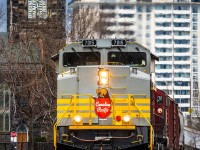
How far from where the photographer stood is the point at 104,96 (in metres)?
19.2

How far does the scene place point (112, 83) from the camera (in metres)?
19.6

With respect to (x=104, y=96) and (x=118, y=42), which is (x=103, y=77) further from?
(x=118, y=42)

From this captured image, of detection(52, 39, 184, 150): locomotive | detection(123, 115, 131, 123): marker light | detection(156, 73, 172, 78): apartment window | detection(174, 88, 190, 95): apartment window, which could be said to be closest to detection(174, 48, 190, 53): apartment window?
detection(156, 73, 172, 78): apartment window

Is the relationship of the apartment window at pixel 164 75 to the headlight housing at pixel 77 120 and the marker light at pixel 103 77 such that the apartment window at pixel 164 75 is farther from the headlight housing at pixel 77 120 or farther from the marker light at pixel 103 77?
the headlight housing at pixel 77 120

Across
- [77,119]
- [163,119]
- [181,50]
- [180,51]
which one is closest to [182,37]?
[181,50]

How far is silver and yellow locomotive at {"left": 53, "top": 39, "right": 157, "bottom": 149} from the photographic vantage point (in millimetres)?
19266

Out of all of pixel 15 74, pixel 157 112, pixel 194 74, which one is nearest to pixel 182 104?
pixel 194 74

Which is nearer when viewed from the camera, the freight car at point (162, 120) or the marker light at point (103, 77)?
the marker light at point (103, 77)

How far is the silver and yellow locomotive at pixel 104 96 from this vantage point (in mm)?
19266

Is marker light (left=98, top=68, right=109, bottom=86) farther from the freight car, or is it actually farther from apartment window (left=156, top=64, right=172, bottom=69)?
apartment window (left=156, top=64, right=172, bottom=69)

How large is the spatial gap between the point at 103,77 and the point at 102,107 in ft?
2.93

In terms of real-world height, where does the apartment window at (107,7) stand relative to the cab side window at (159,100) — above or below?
above

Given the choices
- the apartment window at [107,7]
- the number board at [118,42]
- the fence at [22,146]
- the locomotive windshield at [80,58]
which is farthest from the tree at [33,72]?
the number board at [118,42]

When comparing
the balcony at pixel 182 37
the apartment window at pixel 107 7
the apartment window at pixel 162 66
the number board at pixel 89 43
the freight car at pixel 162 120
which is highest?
the balcony at pixel 182 37
